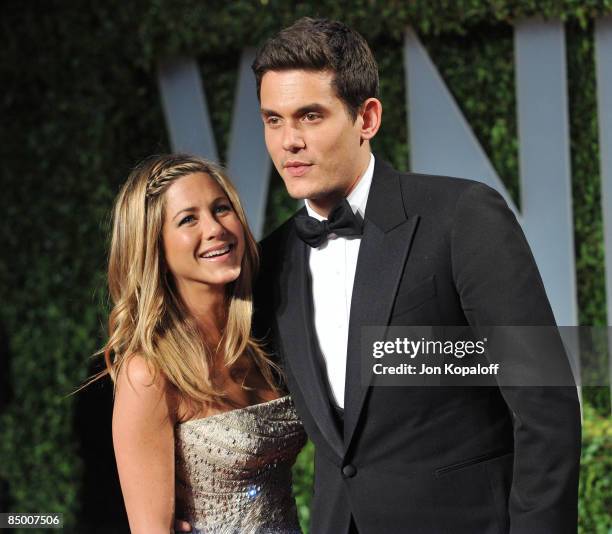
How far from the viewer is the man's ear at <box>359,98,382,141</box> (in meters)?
2.42

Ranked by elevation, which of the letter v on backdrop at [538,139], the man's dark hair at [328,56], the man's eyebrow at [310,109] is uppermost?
the letter v on backdrop at [538,139]

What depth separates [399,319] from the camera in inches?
90.5

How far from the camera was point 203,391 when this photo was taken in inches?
105

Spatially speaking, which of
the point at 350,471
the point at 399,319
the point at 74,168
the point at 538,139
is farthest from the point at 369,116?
the point at 74,168


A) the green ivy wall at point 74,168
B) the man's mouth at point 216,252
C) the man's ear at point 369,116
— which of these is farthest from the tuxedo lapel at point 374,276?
the green ivy wall at point 74,168

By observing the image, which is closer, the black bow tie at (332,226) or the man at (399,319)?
the man at (399,319)

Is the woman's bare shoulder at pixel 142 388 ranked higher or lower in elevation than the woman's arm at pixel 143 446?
higher

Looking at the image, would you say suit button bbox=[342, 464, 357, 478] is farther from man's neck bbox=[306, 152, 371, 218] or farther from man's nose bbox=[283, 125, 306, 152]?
man's nose bbox=[283, 125, 306, 152]

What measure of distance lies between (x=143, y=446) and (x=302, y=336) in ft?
1.70

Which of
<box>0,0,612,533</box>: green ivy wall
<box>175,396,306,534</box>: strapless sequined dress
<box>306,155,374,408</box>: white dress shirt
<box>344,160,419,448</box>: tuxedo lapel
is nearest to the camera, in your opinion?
<box>344,160,419,448</box>: tuxedo lapel

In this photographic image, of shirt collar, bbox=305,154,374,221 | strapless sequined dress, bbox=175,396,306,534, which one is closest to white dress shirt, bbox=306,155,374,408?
shirt collar, bbox=305,154,374,221

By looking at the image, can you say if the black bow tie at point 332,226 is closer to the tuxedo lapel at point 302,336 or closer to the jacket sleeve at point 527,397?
the tuxedo lapel at point 302,336

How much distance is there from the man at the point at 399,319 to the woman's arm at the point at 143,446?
0.39 meters

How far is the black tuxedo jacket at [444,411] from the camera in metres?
2.16
